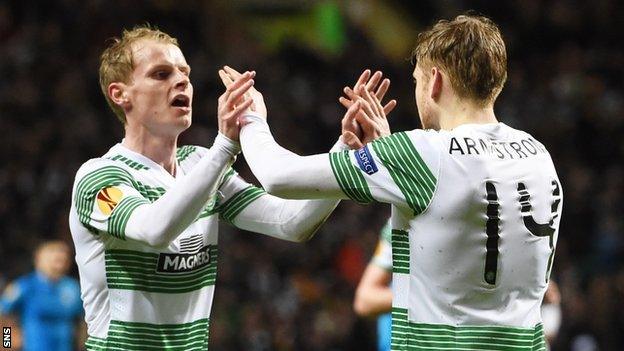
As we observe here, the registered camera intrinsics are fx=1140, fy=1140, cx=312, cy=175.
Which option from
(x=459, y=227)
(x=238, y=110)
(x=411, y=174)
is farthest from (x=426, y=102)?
(x=238, y=110)

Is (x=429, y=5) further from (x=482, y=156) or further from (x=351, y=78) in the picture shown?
(x=482, y=156)

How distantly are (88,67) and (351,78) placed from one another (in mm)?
2893

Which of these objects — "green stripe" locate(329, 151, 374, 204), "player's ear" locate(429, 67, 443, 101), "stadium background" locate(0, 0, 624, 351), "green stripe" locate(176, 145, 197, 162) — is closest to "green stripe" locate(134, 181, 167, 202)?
"green stripe" locate(176, 145, 197, 162)

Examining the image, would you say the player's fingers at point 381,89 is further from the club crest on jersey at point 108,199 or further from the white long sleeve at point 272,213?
the club crest on jersey at point 108,199

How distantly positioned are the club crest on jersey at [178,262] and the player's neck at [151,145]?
0.37m

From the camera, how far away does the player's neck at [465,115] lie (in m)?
3.37

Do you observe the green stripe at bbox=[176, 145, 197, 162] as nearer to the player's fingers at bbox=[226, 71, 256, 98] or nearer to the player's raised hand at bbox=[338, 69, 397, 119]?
the player's fingers at bbox=[226, 71, 256, 98]

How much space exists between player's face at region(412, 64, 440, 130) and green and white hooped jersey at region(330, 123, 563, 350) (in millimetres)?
139

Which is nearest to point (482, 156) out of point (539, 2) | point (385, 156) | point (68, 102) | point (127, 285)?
point (385, 156)

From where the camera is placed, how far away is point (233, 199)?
13.2 ft

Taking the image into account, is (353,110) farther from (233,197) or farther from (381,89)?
(233,197)

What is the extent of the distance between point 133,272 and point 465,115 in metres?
1.18

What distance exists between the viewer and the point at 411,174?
3230 mm

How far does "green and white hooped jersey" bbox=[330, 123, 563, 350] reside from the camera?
3.23 meters
